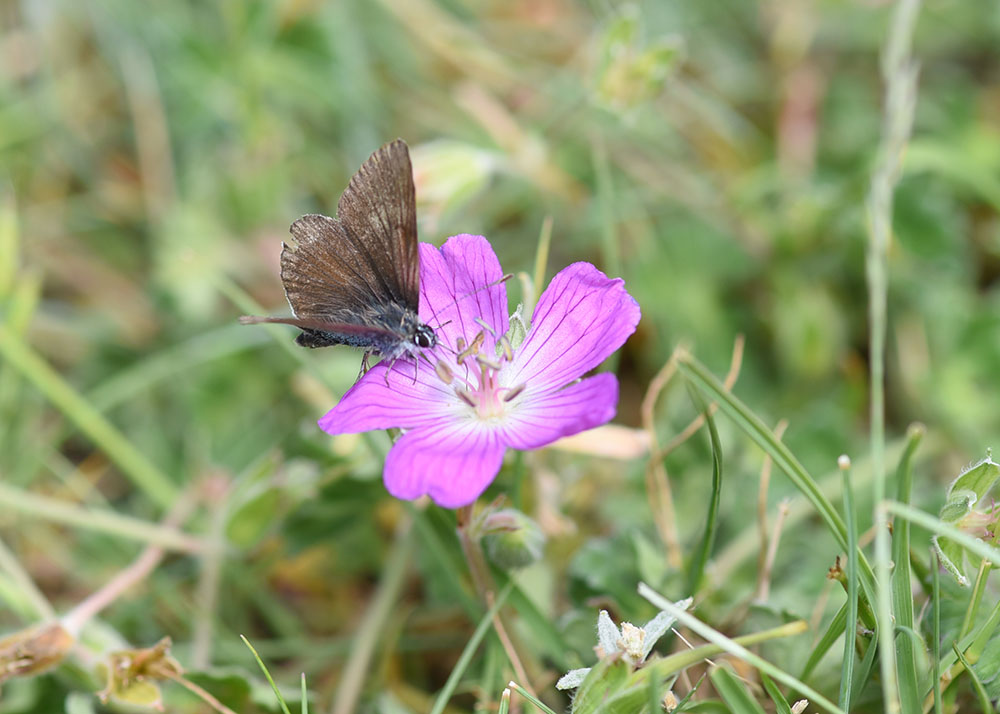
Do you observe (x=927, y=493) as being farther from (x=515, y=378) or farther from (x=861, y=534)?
(x=515, y=378)

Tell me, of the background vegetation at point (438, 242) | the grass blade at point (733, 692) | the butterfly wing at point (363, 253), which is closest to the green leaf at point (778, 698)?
→ the grass blade at point (733, 692)

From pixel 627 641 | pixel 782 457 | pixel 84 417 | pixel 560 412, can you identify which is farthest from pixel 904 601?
pixel 84 417

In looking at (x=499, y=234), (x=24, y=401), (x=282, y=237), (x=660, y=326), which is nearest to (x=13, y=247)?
(x=24, y=401)

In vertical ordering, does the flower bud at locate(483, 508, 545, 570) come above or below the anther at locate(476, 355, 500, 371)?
below

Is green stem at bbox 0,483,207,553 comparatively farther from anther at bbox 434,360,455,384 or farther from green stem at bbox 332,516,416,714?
anther at bbox 434,360,455,384

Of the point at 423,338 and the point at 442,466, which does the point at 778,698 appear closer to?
the point at 442,466

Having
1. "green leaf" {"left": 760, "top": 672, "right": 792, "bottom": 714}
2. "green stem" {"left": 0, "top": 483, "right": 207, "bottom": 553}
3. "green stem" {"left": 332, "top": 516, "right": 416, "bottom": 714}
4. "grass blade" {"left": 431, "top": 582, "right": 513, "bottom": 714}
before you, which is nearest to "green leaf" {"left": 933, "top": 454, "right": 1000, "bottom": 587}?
"green leaf" {"left": 760, "top": 672, "right": 792, "bottom": 714}
